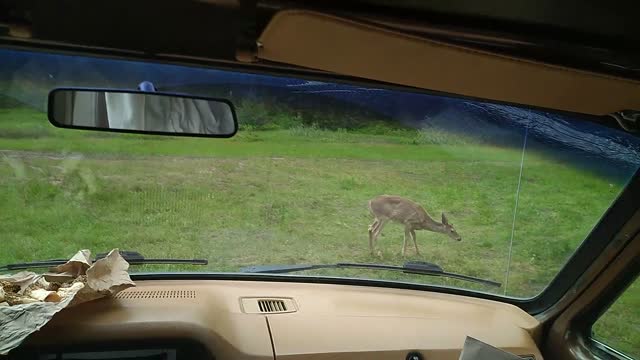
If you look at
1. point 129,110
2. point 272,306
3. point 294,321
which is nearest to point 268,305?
point 272,306

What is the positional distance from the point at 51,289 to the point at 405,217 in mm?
2180

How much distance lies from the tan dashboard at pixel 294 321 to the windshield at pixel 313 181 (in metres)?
0.21

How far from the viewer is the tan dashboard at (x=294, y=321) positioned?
3252mm

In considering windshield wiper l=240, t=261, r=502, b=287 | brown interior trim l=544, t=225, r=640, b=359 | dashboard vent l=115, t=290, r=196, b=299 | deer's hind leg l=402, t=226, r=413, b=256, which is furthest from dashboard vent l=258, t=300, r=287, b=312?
brown interior trim l=544, t=225, r=640, b=359

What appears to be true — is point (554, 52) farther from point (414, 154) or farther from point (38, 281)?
Answer: point (38, 281)

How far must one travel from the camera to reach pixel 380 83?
2508 mm

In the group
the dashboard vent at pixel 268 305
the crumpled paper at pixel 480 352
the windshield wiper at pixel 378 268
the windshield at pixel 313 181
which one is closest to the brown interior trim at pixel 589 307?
the windshield at pixel 313 181

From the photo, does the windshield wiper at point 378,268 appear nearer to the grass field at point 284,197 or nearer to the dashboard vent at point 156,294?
the grass field at point 284,197

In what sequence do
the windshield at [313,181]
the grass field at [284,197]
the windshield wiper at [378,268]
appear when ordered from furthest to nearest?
the windshield wiper at [378,268]
the grass field at [284,197]
the windshield at [313,181]

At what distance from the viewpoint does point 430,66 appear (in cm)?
216

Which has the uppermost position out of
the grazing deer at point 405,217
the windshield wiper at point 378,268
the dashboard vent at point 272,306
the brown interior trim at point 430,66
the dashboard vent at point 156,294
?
the brown interior trim at point 430,66

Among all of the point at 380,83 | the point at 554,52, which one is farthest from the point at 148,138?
the point at 554,52

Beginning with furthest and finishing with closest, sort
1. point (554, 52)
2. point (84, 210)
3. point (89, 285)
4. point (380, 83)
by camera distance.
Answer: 1. point (84, 210)
2. point (89, 285)
3. point (380, 83)
4. point (554, 52)

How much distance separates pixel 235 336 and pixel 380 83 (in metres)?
1.76
